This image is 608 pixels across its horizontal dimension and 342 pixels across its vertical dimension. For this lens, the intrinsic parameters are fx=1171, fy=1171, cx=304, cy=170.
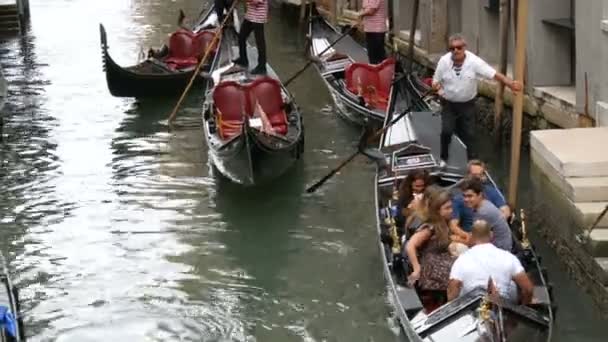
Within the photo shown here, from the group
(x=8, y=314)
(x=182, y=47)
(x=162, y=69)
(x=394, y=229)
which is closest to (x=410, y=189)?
(x=394, y=229)

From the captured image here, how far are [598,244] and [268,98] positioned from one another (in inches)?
129

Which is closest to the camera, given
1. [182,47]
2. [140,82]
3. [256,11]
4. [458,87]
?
[458,87]

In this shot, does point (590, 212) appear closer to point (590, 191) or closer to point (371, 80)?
point (590, 191)

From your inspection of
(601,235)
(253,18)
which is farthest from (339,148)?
(601,235)

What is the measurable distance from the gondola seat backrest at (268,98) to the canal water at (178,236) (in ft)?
1.19

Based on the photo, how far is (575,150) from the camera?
16.9 ft

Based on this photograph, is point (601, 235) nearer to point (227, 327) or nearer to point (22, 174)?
point (227, 327)

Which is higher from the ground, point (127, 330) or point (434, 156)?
point (434, 156)

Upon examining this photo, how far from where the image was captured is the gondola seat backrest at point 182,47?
10.4 m

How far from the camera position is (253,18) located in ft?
27.3

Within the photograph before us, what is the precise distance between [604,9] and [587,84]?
1.53 feet

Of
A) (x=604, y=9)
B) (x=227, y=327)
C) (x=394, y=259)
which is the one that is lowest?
(x=227, y=327)

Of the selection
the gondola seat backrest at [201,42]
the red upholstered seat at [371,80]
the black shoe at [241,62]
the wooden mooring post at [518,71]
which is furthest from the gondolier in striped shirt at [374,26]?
the wooden mooring post at [518,71]

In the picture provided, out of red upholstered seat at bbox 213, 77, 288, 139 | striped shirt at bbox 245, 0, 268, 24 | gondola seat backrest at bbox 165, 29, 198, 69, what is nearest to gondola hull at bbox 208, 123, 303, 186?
red upholstered seat at bbox 213, 77, 288, 139
